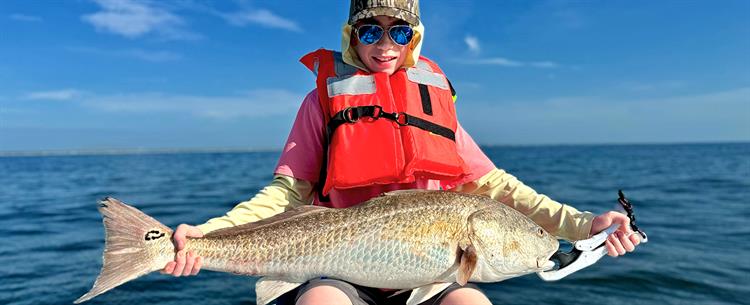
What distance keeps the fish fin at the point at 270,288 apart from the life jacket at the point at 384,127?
807 mm

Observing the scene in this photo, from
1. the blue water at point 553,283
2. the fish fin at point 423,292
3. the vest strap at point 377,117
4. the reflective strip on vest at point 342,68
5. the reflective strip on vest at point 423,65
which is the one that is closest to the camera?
the fish fin at point 423,292

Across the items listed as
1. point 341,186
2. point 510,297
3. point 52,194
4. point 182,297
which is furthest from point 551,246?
point 52,194

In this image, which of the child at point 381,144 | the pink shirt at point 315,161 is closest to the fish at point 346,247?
the child at point 381,144

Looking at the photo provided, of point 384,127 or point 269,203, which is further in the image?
point 384,127

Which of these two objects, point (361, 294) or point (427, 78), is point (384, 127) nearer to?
point (427, 78)

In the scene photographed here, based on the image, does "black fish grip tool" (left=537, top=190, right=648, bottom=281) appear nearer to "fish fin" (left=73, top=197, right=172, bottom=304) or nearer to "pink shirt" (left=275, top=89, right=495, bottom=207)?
"pink shirt" (left=275, top=89, right=495, bottom=207)

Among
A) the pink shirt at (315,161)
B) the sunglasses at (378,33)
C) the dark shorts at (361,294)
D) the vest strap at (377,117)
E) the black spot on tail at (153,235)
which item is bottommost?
the dark shorts at (361,294)

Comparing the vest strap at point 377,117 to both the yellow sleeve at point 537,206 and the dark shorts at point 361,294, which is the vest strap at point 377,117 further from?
the dark shorts at point 361,294

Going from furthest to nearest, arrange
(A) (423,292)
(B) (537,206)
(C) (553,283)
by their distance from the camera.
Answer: (C) (553,283) → (B) (537,206) → (A) (423,292)

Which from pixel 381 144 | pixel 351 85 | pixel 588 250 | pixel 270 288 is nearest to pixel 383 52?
pixel 351 85

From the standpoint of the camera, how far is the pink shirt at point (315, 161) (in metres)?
4.14

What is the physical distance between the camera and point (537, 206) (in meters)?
4.15

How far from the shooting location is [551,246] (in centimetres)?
380

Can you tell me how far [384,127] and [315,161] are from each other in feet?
2.01
